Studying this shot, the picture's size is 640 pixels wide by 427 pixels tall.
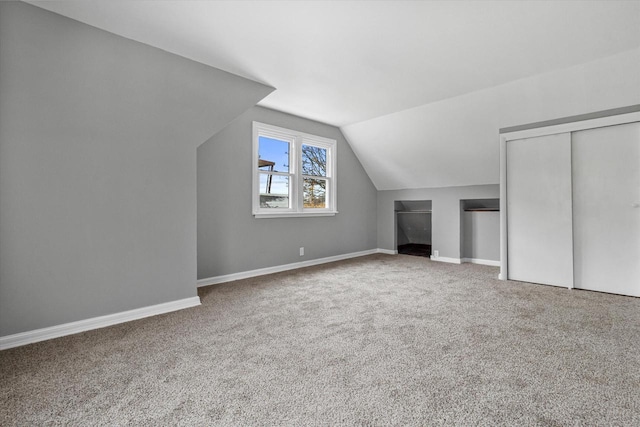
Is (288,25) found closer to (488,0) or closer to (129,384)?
(488,0)

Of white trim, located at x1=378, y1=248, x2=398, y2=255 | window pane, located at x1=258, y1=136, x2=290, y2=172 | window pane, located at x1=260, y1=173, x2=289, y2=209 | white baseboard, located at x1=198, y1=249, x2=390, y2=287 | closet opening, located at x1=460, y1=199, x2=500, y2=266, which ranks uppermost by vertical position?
window pane, located at x1=258, y1=136, x2=290, y2=172

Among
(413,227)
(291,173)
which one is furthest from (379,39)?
(413,227)

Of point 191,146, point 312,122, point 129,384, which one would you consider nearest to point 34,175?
point 191,146

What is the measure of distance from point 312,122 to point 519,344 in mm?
4131

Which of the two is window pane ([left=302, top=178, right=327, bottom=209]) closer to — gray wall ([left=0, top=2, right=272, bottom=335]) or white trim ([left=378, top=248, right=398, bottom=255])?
white trim ([left=378, top=248, right=398, bottom=255])

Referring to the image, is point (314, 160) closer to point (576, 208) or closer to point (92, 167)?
point (92, 167)

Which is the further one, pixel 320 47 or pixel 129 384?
pixel 320 47

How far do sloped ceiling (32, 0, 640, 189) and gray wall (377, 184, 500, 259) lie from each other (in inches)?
67.9

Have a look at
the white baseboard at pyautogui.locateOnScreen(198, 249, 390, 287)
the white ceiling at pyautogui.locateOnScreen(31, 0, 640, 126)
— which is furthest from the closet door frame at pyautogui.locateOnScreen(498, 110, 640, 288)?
the white baseboard at pyautogui.locateOnScreen(198, 249, 390, 287)

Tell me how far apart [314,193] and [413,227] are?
110 inches

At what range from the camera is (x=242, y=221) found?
424 centimetres

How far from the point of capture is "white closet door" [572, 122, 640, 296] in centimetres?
327

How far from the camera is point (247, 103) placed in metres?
3.46

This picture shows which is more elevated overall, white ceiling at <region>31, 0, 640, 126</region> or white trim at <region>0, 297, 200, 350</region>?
white ceiling at <region>31, 0, 640, 126</region>
